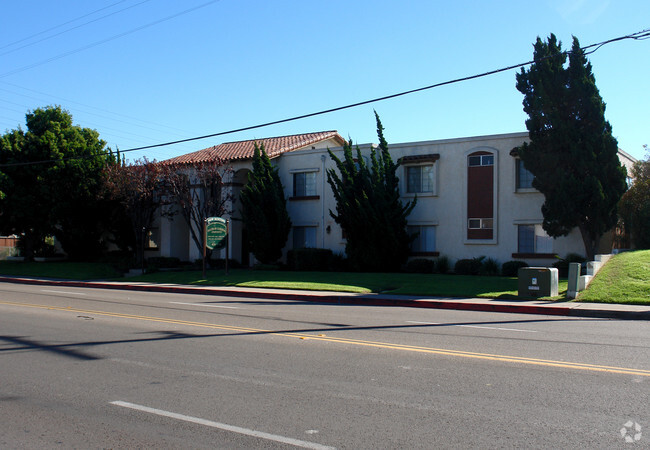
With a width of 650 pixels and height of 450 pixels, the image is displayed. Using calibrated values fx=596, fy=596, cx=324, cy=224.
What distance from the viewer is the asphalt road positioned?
17.1ft

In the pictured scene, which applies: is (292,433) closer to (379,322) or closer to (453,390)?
(453,390)

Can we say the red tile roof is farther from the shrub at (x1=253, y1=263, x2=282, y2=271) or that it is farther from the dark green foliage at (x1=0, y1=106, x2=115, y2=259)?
the shrub at (x1=253, y1=263, x2=282, y2=271)

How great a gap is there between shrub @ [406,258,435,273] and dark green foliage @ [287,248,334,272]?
412cm

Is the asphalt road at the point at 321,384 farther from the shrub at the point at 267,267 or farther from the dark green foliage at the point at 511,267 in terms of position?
the shrub at the point at 267,267

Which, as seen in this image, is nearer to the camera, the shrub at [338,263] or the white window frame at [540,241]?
the white window frame at [540,241]

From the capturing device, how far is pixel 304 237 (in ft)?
107

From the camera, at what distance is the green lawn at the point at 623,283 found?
16109mm

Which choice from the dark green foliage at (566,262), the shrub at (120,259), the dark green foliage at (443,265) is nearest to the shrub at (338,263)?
the dark green foliage at (443,265)

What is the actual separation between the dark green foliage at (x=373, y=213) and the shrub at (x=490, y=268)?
3.64 meters

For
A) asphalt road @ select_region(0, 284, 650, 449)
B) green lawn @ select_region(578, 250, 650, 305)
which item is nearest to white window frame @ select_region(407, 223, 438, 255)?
green lawn @ select_region(578, 250, 650, 305)

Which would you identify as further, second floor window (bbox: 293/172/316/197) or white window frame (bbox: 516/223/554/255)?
second floor window (bbox: 293/172/316/197)

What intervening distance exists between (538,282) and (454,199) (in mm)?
11280

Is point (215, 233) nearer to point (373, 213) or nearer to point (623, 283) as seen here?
point (373, 213)

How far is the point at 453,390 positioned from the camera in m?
6.64
